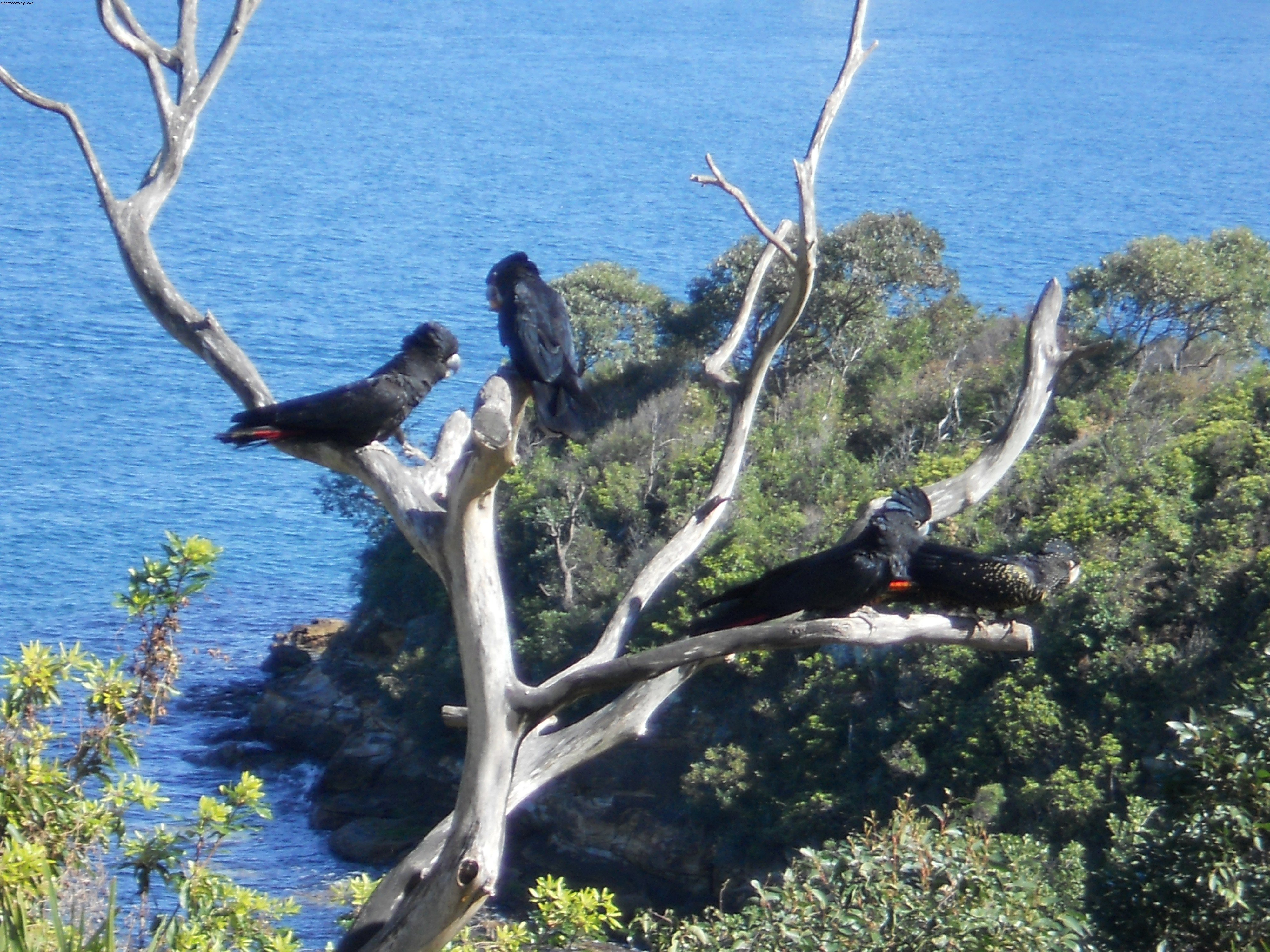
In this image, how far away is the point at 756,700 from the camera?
19.2m

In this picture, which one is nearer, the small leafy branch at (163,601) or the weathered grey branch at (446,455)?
the small leafy branch at (163,601)

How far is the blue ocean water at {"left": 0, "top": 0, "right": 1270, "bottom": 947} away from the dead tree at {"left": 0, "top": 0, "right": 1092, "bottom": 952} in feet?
48.4

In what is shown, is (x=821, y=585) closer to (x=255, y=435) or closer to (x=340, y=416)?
(x=340, y=416)

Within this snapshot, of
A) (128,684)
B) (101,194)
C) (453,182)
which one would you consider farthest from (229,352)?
(453,182)

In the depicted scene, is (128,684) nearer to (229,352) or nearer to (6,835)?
(6,835)

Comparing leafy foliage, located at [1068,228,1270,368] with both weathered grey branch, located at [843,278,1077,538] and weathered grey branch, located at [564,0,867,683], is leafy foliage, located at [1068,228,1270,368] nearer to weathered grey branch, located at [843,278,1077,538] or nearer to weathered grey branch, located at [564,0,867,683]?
weathered grey branch, located at [843,278,1077,538]

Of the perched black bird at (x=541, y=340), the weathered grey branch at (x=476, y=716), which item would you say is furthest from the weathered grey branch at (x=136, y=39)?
the weathered grey branch at (x=476, y=716)

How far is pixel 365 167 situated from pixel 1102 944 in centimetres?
5687

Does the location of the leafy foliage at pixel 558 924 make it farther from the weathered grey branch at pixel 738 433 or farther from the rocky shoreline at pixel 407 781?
the rocky shoreline at pixel 407 781

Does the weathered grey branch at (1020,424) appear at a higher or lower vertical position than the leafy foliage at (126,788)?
higher

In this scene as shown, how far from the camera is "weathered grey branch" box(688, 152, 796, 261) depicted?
4988 mm

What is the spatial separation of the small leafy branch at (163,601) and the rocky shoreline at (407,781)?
15124 millimetres

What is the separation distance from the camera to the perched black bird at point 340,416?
4.85 meters

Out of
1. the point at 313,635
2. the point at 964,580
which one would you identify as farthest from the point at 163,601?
the point at 313,635
